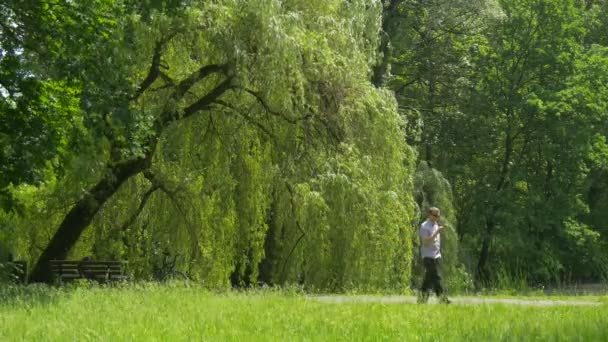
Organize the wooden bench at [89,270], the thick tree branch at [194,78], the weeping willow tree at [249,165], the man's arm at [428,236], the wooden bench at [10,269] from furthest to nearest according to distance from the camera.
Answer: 1. the thick tree branch at [194,78]
2. the weeping willow tree at [249,165]
3. the wooden bench at [89,270]
4. the wooden bench at [10,269]
5. the man's arm at [428,236]

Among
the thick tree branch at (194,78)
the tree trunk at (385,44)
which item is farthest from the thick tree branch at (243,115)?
the tree trunk at (385,44)

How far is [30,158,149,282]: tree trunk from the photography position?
62.5 ft

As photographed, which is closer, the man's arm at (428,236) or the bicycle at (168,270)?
the man's arm at (428,236)

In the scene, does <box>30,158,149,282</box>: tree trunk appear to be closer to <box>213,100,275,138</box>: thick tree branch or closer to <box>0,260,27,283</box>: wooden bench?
<box>0,260,27,283</box>: wooden bench

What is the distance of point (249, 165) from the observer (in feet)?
61.6

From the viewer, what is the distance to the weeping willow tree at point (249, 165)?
59.9 feet

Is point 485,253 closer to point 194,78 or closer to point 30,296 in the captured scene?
point 194,78

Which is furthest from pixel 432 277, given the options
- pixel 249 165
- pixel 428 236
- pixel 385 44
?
pixel 385 44

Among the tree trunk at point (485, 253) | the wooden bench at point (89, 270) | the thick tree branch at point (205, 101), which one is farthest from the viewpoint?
the tree trunk at point (485, 253)

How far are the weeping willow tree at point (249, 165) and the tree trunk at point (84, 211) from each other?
1.2 inches

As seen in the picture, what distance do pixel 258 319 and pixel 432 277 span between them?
205 inches

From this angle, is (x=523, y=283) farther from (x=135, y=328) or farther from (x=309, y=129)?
(x=135, y=328)

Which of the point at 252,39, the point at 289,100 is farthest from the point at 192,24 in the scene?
the point at 289,100

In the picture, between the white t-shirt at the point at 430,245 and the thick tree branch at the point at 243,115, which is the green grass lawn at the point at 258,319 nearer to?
the white t-shirt at the point at 430,245
